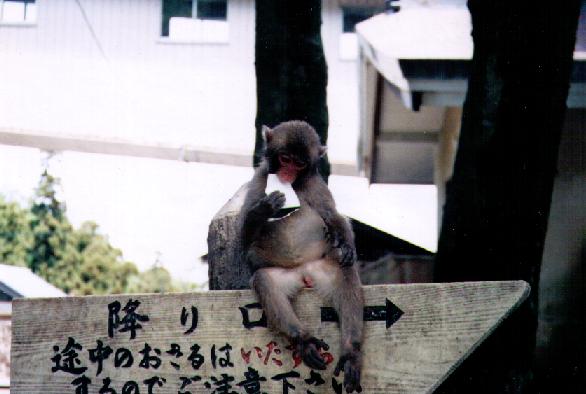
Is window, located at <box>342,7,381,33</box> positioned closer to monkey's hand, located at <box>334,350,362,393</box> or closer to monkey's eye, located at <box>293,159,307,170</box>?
monkey's eye, located at <box>293,159,307,170</box>

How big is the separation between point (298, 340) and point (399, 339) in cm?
34

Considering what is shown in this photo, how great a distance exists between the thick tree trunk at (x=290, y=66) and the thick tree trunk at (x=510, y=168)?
1.00 meters

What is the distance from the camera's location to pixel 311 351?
275cm

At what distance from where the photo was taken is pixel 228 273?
3422 millimetres

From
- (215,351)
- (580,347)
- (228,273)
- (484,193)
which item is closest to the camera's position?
(215,351)

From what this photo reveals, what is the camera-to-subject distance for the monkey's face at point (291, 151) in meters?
3.47

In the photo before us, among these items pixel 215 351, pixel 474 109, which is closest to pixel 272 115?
pixel 474 109

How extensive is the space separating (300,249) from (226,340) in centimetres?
64

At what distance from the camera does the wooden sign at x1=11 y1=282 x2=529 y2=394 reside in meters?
2.64

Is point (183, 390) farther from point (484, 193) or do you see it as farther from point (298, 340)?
point (484, 193)

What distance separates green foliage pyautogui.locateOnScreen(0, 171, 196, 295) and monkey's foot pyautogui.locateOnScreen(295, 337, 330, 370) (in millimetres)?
19818

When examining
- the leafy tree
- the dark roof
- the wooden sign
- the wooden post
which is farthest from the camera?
the leafy tree

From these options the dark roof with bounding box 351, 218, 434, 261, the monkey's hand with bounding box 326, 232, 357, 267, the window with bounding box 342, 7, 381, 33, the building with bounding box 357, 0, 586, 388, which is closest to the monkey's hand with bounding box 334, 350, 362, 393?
the monkey's hand with bounding box 326, 232, 357, 267

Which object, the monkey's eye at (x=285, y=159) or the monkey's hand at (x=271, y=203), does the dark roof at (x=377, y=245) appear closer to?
the monkey's eye at (x=285, y=159)
